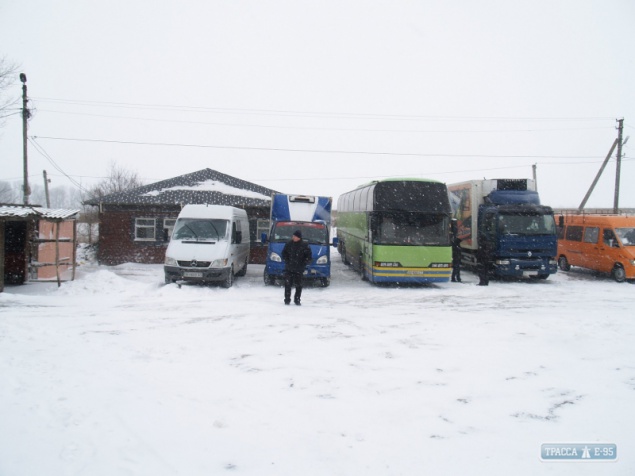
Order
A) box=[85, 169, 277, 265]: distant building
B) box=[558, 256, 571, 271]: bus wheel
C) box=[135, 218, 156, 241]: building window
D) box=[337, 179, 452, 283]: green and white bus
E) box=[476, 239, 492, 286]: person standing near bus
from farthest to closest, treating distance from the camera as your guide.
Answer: box=[135, 218, 156, 241]: building window → box=[85, 169, 277, 265]: distant building → box=[558, 256, 571, 271]: bus wheel → box=[476, 239, 492, 286]: person standing near bus → box=[337, 179, 452, 283]: green and white bus

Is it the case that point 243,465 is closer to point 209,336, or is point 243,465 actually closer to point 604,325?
point 209,336

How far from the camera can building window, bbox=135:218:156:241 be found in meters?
21.0

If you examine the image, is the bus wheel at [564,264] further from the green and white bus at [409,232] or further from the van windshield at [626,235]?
the green and white bus at [409,232]

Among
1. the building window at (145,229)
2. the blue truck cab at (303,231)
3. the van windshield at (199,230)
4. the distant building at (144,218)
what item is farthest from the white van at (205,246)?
the building window at (145,229)

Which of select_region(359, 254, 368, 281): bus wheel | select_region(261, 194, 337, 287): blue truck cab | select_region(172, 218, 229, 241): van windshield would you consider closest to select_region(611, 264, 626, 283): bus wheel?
select_region(359, 254, 368, 281): bus wheel

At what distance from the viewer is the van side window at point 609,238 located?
52.9 ft

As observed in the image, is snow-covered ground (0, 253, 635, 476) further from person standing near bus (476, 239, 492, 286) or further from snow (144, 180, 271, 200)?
snow (144, 180, 271, 200)

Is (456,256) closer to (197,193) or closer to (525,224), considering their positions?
(525,224)

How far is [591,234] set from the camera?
17.3 m

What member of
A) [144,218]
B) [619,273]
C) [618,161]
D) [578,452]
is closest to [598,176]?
[618,161]

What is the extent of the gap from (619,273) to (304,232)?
1168cm

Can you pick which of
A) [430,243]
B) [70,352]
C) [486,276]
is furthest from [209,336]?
[486,276]

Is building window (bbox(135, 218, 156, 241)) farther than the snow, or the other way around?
the snow

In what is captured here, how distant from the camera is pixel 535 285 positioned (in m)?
15.3
